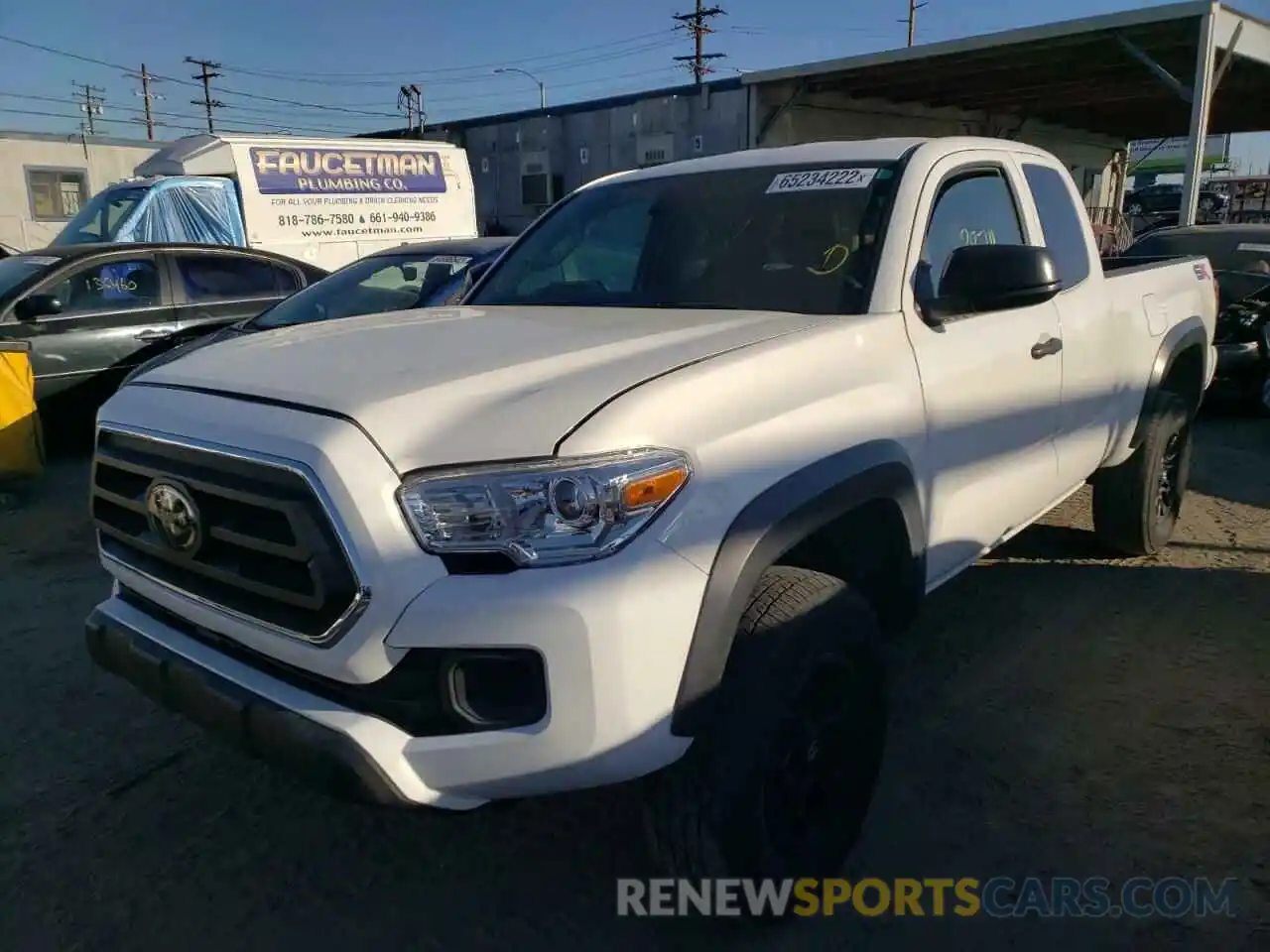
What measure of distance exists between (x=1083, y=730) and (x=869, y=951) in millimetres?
1405

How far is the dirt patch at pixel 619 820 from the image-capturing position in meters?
2.40

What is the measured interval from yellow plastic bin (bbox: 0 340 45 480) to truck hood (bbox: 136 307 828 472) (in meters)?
4.49

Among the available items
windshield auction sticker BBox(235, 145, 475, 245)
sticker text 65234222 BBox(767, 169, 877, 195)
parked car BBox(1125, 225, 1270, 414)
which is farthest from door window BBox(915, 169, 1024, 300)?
windshield auction sticker BBox(235, 145, 475, 245)

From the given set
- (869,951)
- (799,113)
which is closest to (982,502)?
(869,951)

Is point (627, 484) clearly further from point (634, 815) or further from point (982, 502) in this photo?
point (982, 502)

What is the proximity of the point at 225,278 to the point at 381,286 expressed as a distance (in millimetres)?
1989

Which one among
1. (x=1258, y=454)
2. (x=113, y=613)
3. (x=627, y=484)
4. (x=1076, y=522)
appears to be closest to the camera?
(x=627, y=484)

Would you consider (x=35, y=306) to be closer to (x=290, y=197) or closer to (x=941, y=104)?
(x=290, y=197)

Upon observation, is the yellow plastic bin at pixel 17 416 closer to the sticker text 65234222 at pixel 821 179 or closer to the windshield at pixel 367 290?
the windshield at pixel 367 290

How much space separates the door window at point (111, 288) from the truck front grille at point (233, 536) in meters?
5.86

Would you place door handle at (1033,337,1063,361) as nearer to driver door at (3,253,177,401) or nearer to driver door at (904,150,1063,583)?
driver door at (904,150,1063,583)

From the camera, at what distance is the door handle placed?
3.34 meters

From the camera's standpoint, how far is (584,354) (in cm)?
234
